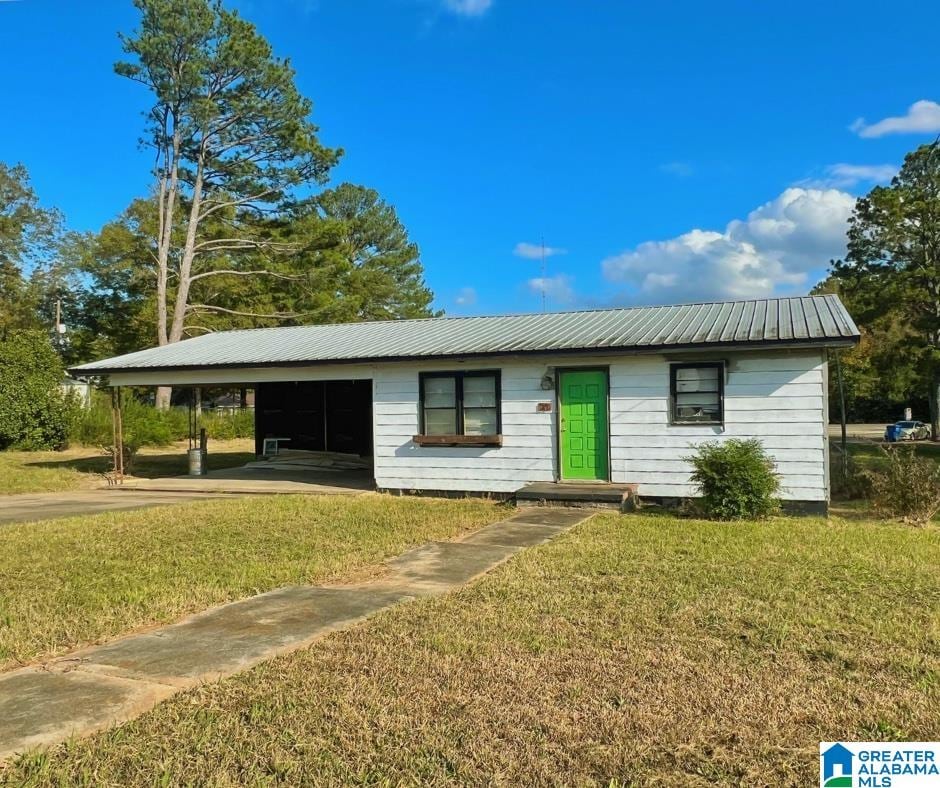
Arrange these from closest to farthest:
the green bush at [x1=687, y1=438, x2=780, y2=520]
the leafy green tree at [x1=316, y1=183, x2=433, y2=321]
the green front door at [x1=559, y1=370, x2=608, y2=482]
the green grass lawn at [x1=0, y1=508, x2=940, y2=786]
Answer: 1. the green grass lawn at [x1=0, y1=508, x2=940, y2=786]
2. the green bush at [x1=687, y1=438, x2=780, y2=520]
3. the green front door at [x1=559, y1=370, x2=608, y2=482]
4. the leafy green tree at [x1=316, y1=183, x2=433, y2=321]

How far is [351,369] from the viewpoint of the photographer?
13.3 meters

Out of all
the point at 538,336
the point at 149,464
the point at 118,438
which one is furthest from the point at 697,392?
the point at 149,464

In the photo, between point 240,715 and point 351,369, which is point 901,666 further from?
point 351,369

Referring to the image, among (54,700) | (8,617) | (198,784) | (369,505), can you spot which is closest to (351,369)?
(369,505)

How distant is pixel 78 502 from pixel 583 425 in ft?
28.6

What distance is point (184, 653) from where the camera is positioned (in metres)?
4.43

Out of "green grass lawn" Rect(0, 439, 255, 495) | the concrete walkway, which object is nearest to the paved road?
"green grass lawn" Rect(0, 439, 255, 495)

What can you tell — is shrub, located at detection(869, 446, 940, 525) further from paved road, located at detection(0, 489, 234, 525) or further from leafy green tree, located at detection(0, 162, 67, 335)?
leafy green tree, located at detection(0, 162, 67, 335)

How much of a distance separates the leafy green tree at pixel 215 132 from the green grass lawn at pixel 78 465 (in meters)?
7.29

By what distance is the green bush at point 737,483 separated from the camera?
379 inches

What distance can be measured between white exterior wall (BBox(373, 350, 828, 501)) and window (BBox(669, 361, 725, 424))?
10 cm

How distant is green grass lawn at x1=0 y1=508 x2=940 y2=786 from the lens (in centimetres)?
307

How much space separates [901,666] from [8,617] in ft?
19.3

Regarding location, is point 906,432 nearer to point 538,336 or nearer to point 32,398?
point 538,336
